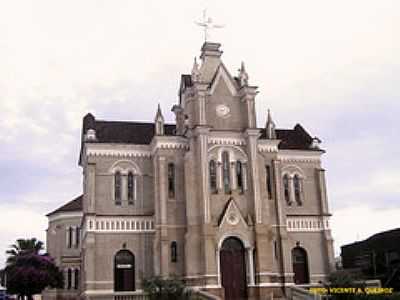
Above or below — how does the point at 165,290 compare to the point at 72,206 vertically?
below

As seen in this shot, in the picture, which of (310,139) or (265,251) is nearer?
(265,251)

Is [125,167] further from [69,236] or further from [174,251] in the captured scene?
[69,236]

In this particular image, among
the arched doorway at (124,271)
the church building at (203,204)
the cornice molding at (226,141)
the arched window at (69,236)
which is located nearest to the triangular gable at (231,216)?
the church building at (203,204)

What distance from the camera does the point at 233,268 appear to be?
1718 inches

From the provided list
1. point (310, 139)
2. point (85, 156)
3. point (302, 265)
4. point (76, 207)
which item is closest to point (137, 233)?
point (85, 156)

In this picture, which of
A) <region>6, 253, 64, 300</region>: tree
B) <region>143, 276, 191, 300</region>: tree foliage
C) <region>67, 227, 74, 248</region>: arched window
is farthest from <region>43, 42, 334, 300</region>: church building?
<region>67, 227, 74, 248</region>: arched window

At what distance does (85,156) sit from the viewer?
4650 cm

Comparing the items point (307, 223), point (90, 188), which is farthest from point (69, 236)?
point (307, 223)

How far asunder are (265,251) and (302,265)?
631 centimetres

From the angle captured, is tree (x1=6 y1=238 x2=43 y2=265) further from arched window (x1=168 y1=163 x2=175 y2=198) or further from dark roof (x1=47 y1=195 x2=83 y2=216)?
arched window (x1=168 y1=163 x2=175 y2=198)

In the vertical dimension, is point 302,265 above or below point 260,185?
below

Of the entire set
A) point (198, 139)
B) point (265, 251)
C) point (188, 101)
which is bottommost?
point (265, 251)

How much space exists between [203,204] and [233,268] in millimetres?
5164

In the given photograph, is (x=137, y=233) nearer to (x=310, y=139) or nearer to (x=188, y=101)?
(x=188, y=101)
